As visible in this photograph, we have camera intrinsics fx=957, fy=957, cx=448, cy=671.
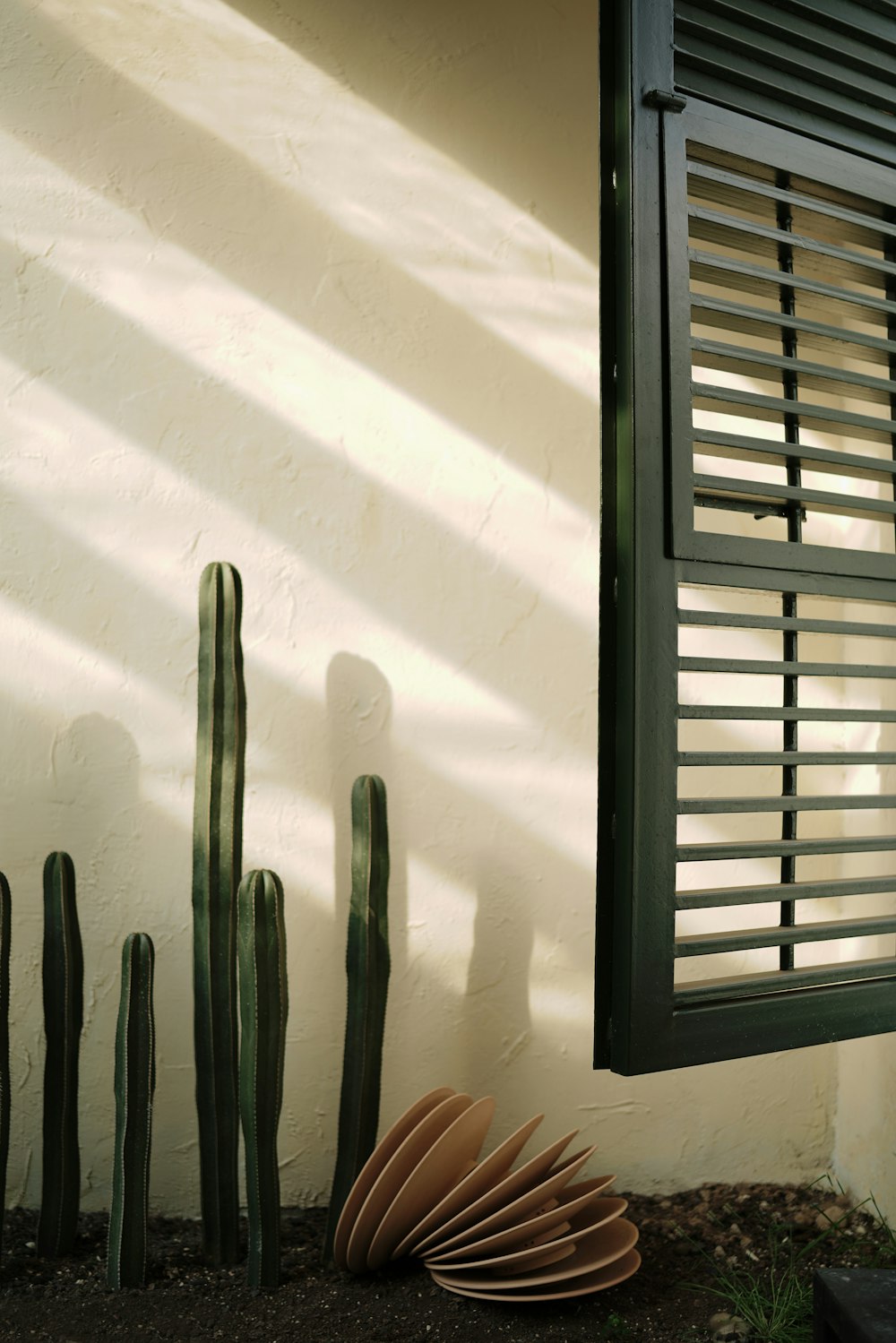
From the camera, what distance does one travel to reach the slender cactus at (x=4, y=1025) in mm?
1362

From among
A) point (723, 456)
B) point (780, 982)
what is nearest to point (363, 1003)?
point (780, 982)

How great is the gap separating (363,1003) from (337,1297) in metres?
0.40

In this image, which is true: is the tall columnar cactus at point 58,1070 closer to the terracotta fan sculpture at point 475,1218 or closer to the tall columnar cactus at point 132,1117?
the tall columnar cactus at point 132,1117

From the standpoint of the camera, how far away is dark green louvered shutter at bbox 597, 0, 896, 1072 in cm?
102

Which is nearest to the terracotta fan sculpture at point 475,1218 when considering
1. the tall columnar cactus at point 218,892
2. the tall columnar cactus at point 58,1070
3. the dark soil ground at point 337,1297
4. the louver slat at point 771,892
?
the dark soil ground at point 337,1297

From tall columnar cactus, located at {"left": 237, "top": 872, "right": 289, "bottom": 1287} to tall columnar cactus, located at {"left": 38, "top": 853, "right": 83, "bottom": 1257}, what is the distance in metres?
0.27

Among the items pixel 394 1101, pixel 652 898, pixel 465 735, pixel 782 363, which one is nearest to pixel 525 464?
pixel 465 735

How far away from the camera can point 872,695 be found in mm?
1797

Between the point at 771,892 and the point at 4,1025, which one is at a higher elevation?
the point at 771,892

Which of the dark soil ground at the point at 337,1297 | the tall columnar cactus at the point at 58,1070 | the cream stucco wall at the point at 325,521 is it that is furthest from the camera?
the cream stucco wall at the point at 325,521

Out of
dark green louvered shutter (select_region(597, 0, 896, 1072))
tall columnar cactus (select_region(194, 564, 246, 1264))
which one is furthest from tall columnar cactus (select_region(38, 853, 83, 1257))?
dark green louvered shutter (select_region(597, 0, 896, 1072))

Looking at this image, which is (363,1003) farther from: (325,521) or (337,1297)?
(325,521)

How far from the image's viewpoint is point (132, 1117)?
135 cm

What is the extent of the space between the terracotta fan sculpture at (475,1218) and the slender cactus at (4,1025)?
1.63 feet
